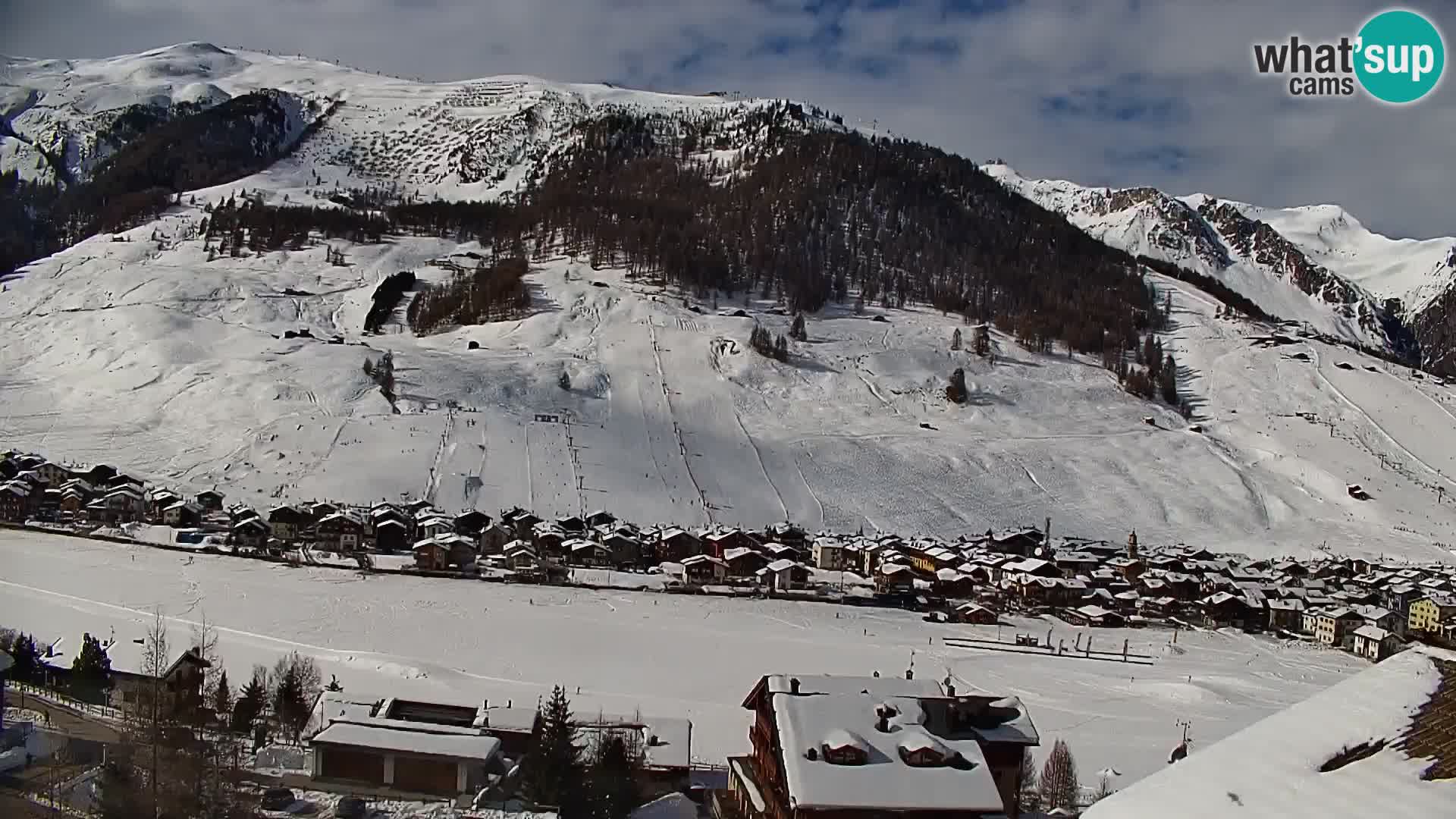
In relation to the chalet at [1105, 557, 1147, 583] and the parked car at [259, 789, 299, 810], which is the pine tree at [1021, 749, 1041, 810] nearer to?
the parked car at [259, 789, 299, 810]

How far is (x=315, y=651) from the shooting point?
15.7 metres

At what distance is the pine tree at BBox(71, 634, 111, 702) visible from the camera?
37.4 ft

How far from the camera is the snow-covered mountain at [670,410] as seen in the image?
33.6 metres

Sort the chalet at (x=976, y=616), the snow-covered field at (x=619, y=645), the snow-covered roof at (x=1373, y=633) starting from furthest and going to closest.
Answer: the chalet at (x=976, y=616) → the snow-covered roof at (x=1373, y=633) → the snow-covered field at (x=619, y=645)

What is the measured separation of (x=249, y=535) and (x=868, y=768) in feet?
70.0

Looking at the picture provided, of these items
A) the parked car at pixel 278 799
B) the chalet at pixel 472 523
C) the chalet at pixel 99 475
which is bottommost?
the parked car at pixel 278 799

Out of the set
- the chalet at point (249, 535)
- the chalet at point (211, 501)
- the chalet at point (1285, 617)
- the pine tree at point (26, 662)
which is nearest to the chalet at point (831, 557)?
the chalet at point (1285, 617)

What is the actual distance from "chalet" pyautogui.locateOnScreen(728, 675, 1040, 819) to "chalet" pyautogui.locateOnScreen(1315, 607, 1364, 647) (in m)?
17.9

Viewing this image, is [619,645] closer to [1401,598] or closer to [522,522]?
[522,522]

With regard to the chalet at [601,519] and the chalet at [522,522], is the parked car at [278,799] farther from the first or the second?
the chalet at [601,519]

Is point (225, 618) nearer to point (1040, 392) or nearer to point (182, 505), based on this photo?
point (182, 505)

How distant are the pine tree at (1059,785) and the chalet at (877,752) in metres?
0.57

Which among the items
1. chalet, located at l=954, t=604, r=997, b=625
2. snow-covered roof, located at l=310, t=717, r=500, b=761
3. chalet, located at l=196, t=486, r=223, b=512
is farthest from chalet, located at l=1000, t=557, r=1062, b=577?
chalet, located at l=196, t=486, r=223, b=512

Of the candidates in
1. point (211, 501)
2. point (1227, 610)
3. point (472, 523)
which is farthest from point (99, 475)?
point (1227, 610)
